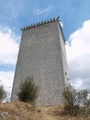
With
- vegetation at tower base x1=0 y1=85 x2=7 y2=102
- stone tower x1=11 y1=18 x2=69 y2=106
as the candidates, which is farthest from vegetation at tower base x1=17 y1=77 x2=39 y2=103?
stone tower x1=11 y1=18 x2=69 y2=106

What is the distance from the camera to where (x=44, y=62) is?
1462 centimetres

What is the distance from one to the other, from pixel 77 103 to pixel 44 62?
761cm

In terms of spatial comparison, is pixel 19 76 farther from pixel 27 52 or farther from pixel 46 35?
pixel 46 35

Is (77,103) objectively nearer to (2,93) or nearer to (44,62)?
(2,93)

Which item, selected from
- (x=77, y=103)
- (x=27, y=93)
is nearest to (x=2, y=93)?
(x=27, y=93)

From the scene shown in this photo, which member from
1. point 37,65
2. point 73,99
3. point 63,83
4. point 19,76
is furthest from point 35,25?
point 73,99

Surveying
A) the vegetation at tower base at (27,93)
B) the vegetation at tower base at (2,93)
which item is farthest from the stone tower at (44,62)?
the vegetation at tower base at (2,93)

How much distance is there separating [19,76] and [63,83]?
5038mm

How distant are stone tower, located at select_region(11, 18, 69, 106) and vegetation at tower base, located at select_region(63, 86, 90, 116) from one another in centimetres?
454

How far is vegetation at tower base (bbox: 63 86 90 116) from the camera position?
7.32 meters

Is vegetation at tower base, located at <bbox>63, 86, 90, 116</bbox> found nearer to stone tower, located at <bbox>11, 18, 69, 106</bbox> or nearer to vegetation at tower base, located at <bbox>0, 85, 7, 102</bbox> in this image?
vegetation at tower base, located at <bbox>0, 85, 7, 102</bbox>

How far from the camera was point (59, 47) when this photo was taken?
1505 centimetres

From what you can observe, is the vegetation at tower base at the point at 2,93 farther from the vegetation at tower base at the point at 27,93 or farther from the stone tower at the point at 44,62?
the stone tower at the point at 44,62

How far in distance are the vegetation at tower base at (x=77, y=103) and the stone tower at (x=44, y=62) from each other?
4.54m
